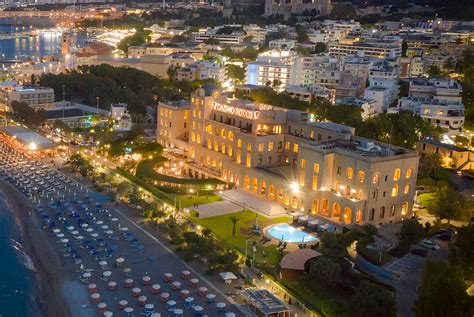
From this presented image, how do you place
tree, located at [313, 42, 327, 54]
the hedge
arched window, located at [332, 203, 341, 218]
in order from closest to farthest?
arched window, located at [332, 203, 341, 218] → the hedge → tree, located at [313, 42, 327, 54]

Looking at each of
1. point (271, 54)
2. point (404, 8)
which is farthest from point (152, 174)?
point (404, 8)

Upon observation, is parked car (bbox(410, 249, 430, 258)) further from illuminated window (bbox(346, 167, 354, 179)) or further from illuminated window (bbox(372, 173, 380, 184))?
illuminated window (bbox(346, 167, 354, 179))

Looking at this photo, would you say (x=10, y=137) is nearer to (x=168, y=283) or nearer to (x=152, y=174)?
(x=152, y=174)

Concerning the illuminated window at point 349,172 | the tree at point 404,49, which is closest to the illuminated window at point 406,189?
the illuminated window at point 349,172

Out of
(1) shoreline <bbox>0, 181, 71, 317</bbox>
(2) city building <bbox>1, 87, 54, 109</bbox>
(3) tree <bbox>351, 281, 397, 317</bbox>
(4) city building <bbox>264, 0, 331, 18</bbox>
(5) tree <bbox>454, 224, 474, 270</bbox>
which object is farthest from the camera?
(4) city building <bbox>264, 0, 331, 18</bbox>

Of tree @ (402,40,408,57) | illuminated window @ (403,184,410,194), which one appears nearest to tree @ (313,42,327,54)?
tree @ (402,40,408,57)

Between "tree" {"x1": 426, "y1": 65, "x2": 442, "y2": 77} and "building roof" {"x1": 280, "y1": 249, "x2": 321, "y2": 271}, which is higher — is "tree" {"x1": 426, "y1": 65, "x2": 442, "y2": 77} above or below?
above

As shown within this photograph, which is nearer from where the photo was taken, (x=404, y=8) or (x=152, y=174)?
(x=152, y=174)
